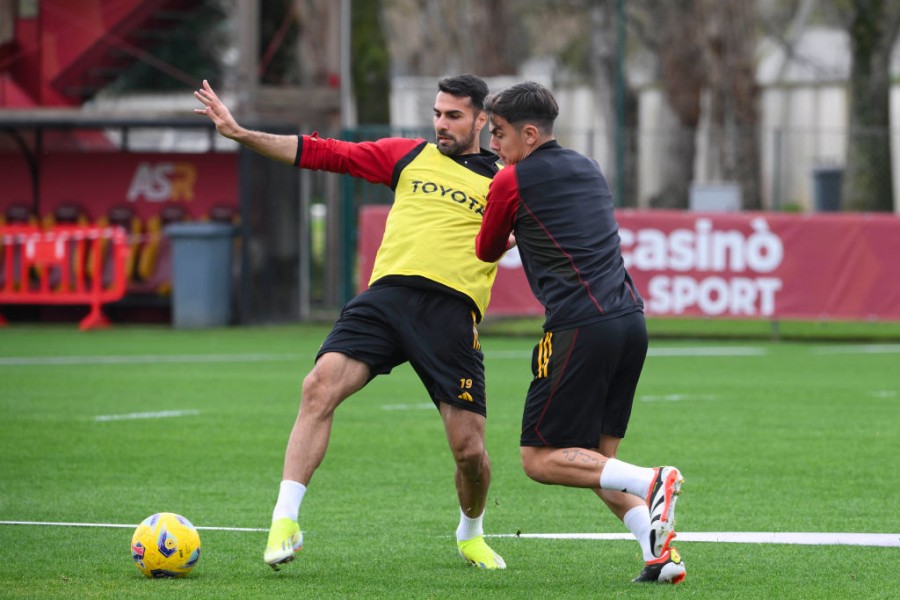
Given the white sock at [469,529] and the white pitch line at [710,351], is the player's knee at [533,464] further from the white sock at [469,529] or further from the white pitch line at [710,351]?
the white pitch line at [710,351]

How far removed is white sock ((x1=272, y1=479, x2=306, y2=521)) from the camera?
6.50m

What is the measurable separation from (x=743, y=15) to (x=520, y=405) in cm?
2417

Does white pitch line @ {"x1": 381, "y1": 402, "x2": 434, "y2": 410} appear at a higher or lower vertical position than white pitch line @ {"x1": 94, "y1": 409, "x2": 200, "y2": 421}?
lower

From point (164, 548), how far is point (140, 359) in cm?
1091

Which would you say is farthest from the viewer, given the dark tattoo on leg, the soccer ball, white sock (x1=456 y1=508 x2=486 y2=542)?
white sock (x1=456 y1=508 x2=486 y2=542)

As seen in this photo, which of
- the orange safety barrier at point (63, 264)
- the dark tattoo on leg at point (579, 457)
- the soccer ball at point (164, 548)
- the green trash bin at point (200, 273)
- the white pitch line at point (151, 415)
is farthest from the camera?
the green trash bin at point (200, 273)

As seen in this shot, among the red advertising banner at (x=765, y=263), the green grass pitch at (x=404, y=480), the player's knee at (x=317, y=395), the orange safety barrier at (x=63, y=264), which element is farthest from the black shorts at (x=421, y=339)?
the orange safety barrier at (x=63, y=264)

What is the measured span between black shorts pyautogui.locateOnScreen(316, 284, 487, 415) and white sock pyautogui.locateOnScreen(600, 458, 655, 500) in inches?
32.9

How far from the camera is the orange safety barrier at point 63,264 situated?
2109cm

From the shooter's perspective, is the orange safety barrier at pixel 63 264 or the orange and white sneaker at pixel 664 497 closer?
the orange and white sneaker at pixel 664 497

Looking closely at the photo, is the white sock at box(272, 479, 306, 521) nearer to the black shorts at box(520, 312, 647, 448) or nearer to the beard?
the black shorts at box(520, 312, 647, 448)

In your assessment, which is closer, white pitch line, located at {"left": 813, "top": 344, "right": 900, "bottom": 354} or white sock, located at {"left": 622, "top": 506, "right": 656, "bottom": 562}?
white sock, located at {"left": 622, "top": 506, "right": 656, "bottom": 562}

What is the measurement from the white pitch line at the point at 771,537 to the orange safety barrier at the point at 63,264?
45.8 feet

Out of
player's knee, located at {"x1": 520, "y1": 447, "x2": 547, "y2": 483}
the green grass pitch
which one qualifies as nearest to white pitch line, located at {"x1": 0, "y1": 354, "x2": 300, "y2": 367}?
the green grass pitch
